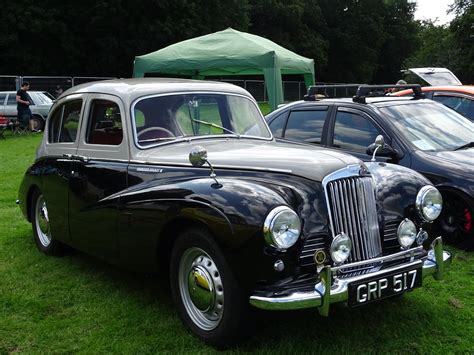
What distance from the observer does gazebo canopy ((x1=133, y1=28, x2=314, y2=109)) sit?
1364 cm

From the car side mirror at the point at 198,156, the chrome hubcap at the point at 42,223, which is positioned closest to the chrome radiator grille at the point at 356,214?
the car side mirror at the point at 198,156

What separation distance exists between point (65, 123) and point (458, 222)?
4.20m

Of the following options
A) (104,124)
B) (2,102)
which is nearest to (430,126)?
(104,124)

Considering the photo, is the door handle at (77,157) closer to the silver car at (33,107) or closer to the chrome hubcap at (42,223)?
the chrome hubcap at (42,223)

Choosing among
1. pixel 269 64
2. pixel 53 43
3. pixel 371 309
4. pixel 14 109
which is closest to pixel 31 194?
pixel 371 309

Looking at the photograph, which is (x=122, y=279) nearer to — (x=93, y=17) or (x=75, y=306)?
(x=75, y=306)

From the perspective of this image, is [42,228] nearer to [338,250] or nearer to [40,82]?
[338,250]

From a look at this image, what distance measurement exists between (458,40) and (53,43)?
2912 cm

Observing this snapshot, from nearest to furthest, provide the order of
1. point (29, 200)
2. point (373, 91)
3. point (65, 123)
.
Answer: point (65, 123), point (29, 200), point (373, 91)

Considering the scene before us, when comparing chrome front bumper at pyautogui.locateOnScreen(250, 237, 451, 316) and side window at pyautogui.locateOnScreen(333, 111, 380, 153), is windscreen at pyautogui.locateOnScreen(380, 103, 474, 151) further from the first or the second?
chrome front bumper at pyautogui.locateOnScreen(250, 237, 451, 316)

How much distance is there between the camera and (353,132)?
652 cm

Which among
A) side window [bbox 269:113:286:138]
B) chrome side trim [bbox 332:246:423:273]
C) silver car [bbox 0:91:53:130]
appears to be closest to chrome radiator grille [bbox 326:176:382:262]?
chrome side trim [bbox 332:246:423:273]

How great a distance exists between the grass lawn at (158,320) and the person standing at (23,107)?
14.3 meters

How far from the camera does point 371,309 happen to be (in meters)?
4.20
